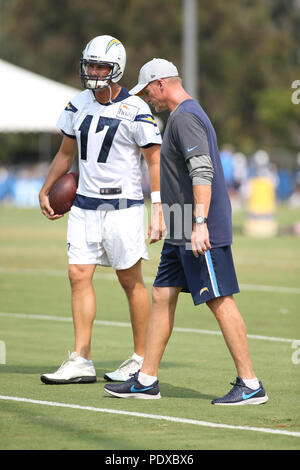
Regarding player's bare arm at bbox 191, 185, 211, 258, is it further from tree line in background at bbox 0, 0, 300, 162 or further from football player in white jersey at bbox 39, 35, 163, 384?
tree line in background at bbox 0, 0, 300, 162

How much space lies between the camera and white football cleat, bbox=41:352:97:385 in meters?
7.49

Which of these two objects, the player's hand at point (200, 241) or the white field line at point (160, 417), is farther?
the player's hand at point (200, 241)

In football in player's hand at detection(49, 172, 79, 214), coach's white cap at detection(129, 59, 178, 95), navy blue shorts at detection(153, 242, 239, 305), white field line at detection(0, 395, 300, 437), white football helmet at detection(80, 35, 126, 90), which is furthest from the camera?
football in player's hand at detection(49, 172, 79, 214)

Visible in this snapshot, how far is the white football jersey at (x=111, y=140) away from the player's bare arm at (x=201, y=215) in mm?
1025

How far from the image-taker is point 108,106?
25.1 ft

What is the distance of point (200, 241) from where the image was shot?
665cm

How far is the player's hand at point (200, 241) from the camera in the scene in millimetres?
6645

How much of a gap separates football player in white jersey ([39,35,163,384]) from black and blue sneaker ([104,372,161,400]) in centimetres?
53

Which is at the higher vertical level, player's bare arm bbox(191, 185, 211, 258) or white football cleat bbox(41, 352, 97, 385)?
player's bare arm bbox(191, 185, 211, 258)

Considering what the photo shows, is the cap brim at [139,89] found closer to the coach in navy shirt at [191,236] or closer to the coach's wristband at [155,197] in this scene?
the coach in navy shirt at [191,236]

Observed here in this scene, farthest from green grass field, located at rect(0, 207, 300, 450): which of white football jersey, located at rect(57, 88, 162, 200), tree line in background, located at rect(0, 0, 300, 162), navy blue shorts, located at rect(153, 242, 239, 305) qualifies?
tree line in background, located at rect(0, 0, 300, 162)

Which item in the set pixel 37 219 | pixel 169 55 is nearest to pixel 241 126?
pixel 169 55

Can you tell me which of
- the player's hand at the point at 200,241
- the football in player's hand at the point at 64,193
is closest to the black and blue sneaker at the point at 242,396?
the player's hand at the point at 200,241

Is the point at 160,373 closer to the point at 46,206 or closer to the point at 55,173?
the point at 46,206
